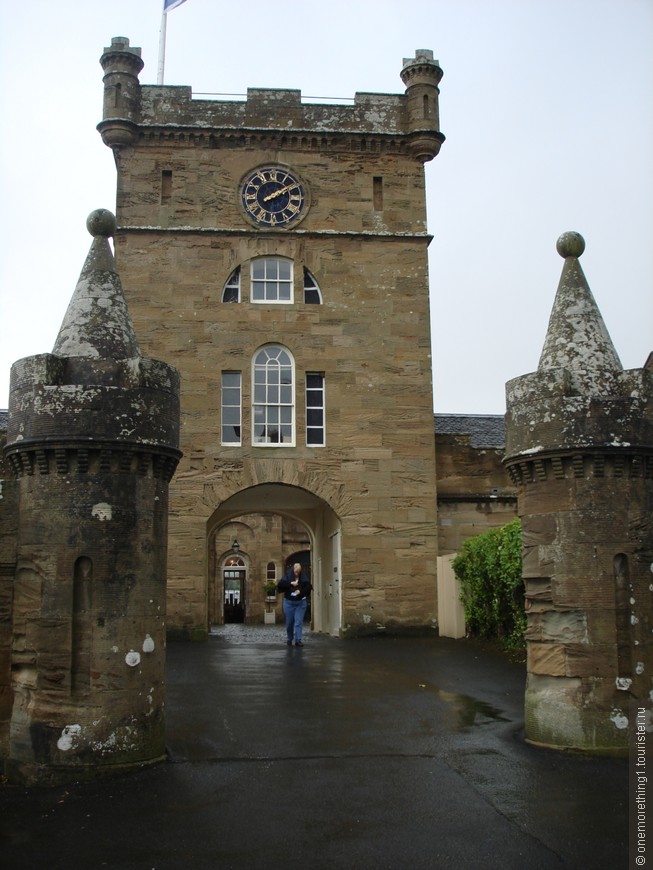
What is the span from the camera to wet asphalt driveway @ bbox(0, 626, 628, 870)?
5812mm

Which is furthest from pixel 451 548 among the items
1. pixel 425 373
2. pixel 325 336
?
pixel 325 336

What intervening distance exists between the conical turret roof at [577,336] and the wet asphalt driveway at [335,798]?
360cm

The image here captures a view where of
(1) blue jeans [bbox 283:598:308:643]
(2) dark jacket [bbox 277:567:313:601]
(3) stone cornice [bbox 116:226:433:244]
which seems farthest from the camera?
(3) stone cornice [bbox 116:226:433:244]

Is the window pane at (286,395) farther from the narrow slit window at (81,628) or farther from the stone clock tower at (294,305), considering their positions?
the narrow slit window at (81,628)

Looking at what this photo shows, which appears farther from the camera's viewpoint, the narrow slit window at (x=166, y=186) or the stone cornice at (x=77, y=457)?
the narrow slit window at (x=166, y=186)

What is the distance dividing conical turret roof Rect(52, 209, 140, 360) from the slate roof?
16.6 meters

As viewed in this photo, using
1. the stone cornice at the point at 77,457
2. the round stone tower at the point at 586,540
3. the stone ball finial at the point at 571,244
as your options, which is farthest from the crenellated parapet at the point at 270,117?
the stone cornice at the point at 77,457

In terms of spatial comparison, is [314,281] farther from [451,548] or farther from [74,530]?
[74,530]

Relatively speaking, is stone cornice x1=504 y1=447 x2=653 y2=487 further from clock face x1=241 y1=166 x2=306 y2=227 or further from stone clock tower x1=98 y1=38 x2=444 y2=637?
clock face x1=241 y1=166 x2=306 y2=227

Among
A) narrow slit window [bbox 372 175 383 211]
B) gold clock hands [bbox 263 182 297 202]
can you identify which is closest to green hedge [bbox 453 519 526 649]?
narrow slit window [bbox 372 175 383 211]

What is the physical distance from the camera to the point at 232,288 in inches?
841

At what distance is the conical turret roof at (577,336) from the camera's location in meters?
9.01

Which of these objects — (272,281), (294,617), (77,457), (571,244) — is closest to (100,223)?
(77,457)

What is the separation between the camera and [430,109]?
22172 mm
